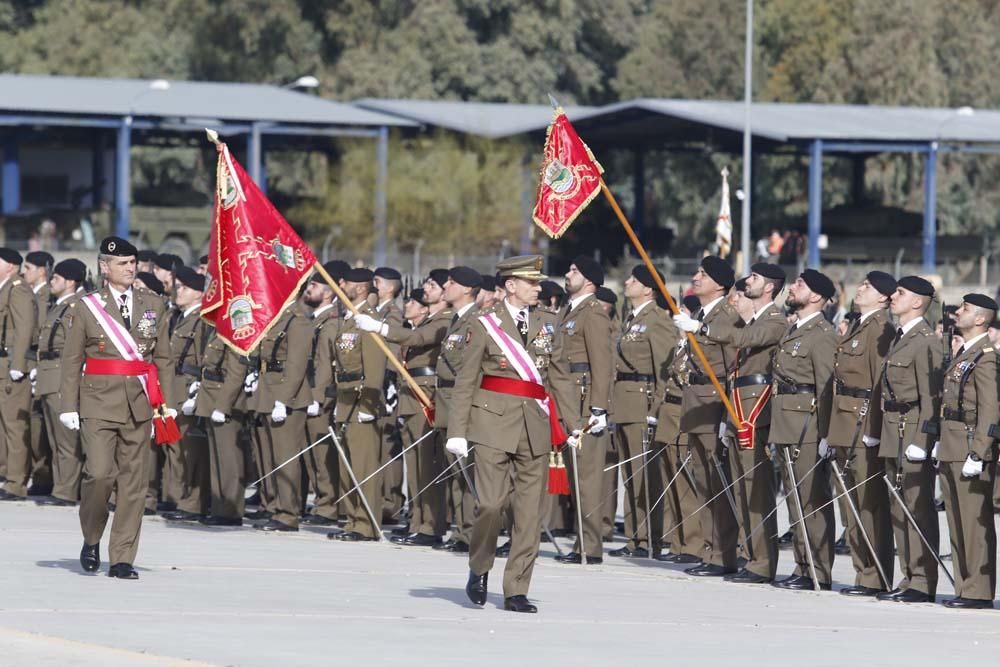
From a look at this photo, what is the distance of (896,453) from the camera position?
11.7 metres

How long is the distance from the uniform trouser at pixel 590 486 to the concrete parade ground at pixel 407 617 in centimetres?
21

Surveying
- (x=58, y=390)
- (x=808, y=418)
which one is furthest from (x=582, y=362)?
(x=58, y=390)

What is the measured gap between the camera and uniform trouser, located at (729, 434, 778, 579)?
40.9 feet

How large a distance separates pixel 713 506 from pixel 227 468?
3.80 metres

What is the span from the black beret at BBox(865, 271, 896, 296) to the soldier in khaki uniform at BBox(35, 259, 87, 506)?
6.24m

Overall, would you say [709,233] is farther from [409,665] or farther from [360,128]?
[409,665]

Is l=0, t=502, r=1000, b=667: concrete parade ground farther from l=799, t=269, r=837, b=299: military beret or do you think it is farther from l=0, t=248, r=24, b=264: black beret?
l=0, t=248, r=24, b=264: black beret

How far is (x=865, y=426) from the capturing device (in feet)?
39.4

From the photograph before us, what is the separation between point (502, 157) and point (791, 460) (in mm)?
36922

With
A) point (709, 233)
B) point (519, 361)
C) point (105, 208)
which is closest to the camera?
point (519, 361)

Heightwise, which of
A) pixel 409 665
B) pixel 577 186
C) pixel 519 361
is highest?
pixel 577 186

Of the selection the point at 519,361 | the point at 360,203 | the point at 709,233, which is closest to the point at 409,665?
the point at 519,361

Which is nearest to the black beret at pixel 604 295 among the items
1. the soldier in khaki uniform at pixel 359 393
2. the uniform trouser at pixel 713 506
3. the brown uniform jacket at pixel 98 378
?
the uniform trouser at pixel 713 506

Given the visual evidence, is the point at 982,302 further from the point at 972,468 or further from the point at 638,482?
the point at 638,482
